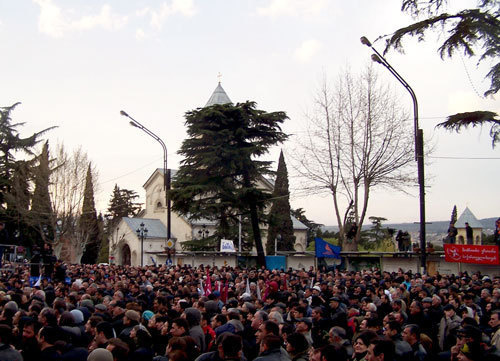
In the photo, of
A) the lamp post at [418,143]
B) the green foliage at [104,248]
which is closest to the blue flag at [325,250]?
the lamp post at [418,143]

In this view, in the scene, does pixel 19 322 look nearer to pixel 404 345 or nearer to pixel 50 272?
pixel 404 345

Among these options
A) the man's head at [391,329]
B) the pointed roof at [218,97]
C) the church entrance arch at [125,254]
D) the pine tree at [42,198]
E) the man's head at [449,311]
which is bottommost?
the church entrance arch at [125,254]

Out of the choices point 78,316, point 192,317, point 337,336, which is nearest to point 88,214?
point 78,316

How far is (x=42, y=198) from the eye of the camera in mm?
39656

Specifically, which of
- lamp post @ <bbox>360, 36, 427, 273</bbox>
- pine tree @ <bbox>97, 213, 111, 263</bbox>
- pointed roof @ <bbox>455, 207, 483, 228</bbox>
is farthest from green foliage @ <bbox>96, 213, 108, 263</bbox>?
lamp post @ <bbox>360, 36, 427, 273</bbox>

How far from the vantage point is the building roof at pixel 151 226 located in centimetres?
5503

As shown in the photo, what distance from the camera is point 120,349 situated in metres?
5.57

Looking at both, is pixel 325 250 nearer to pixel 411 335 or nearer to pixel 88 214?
pixel 411 335

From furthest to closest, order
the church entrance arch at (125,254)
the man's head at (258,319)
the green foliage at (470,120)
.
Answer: the church entrance arch at (125,254) → the green foliage at (470,120) → the man's head at (258,319)

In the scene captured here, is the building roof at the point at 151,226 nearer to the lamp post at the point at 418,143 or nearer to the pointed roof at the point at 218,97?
the pointed roof at the point at 218,97

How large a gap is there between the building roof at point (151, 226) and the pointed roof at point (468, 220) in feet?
113

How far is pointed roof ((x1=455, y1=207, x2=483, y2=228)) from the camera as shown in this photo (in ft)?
194

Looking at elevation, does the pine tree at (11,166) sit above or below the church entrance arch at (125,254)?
above

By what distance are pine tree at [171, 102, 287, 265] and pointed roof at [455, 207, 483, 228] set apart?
125 feet
